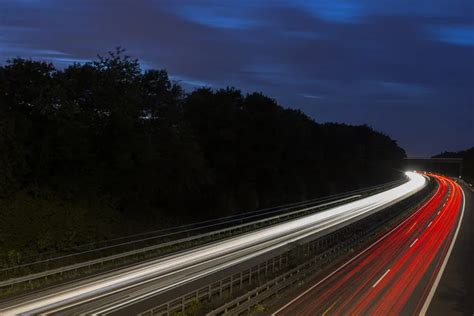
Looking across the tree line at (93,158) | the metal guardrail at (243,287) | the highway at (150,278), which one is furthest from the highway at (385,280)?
the tree line at (93,158)

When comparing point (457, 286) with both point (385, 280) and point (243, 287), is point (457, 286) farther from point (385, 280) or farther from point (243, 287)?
point (243, 287)

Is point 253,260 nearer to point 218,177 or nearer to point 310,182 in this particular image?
point 218,177

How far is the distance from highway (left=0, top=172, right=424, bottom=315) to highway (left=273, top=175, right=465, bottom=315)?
240 inches

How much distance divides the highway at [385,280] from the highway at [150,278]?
6086 mm

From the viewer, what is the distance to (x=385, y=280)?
2920 centimetres

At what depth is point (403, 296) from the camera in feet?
83.4

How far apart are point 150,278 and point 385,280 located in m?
12.9

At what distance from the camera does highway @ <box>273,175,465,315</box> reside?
23.3 metres

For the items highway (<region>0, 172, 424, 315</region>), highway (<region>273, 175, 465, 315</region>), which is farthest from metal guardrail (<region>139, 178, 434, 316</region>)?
highway (<region>0, 172, 424, 315</region>)

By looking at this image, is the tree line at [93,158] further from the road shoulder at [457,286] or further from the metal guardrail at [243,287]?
the road shoulder at [457,286]

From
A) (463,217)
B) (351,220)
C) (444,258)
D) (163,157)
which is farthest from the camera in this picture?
(463,217)

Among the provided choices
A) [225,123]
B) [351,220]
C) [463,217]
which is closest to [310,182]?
[225,123]

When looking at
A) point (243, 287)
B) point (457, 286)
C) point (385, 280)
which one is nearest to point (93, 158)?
point (243, 287)

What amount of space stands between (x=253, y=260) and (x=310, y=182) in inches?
3268
